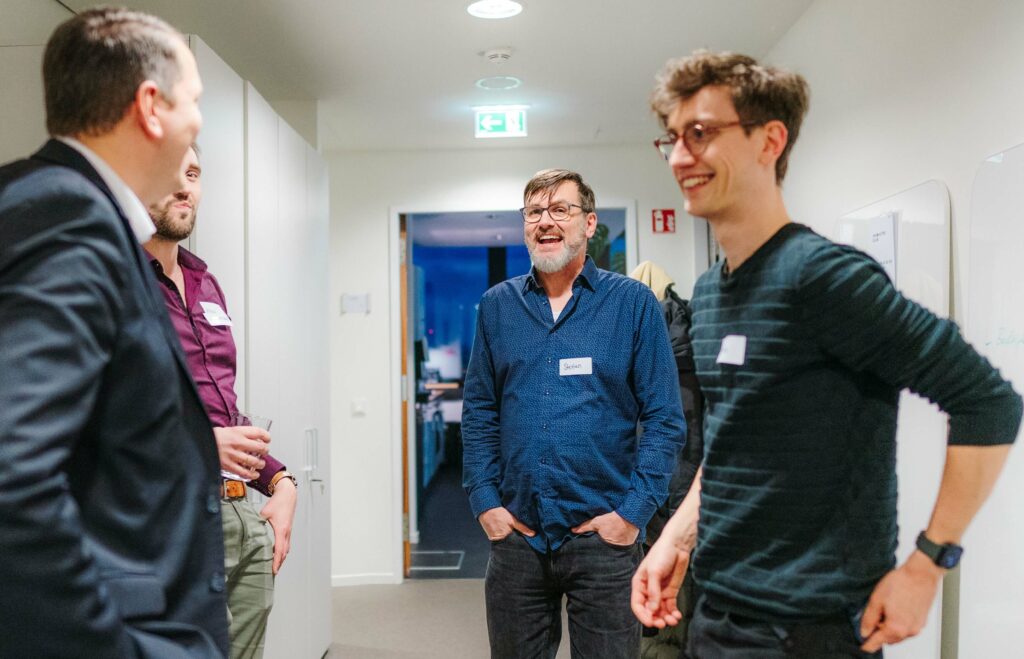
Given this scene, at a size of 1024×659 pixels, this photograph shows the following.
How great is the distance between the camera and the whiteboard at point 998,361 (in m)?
1.90

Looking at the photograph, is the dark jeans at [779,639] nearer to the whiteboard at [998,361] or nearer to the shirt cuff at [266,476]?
the whiteboard at [998,361]

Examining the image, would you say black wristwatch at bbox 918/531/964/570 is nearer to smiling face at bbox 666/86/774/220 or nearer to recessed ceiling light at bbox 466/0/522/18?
smiling face at bbox 666/86/774/220

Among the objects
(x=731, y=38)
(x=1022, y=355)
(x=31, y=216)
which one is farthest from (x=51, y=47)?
(x=731, y=38)

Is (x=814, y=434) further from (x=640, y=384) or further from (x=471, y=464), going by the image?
(x=471, y=464)

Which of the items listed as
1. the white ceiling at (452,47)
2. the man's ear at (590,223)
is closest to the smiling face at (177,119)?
the man's ear at (590,223)

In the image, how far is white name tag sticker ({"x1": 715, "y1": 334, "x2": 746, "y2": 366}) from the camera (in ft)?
3.85

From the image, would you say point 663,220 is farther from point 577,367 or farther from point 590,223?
point 577,367

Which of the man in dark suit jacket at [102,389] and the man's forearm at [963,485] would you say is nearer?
the man in dark suit jacket at [102,389]

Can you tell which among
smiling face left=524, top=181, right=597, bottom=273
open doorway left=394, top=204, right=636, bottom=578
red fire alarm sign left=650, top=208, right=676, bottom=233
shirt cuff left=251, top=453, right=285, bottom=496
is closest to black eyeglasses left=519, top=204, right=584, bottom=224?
smiling face left=524, top=181, right=597, bottom=273

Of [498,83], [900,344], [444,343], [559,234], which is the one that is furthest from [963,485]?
[444,343]

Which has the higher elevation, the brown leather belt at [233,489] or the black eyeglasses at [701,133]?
the black eyeglasses at [701,133]

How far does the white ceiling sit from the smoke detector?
0.13ft

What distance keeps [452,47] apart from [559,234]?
1.82 meters

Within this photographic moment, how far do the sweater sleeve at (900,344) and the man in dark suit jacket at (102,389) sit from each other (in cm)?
83
